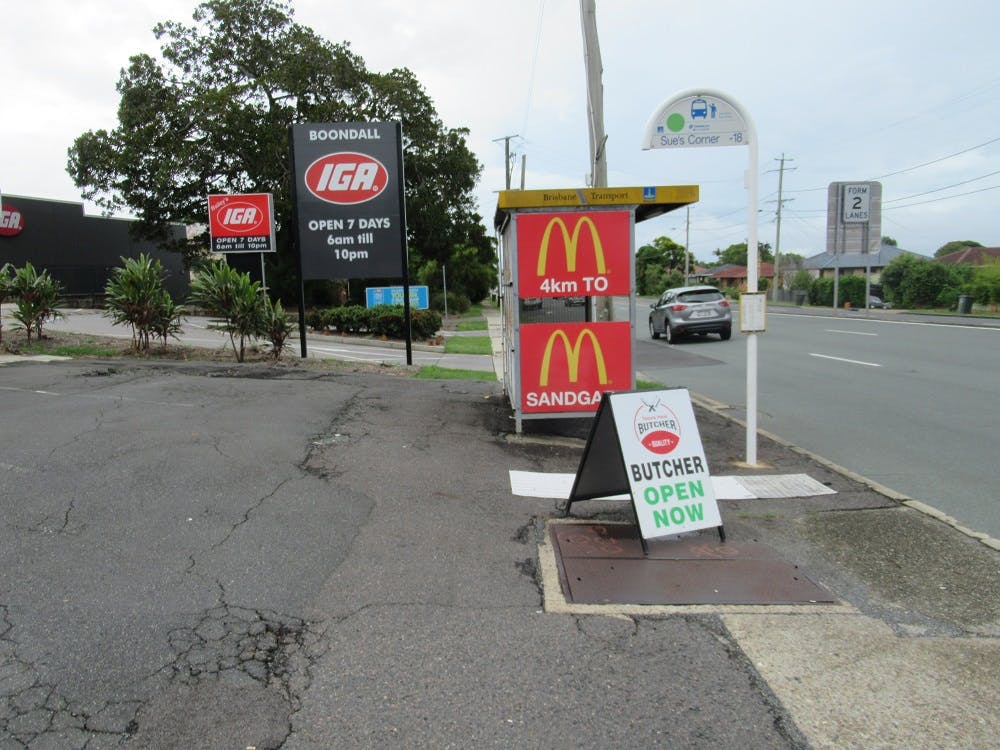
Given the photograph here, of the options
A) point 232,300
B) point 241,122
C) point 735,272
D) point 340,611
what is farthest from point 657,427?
point 735,272

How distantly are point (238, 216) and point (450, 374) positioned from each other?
28.2 feet

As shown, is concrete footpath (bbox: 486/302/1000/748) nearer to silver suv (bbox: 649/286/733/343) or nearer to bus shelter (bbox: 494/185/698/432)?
bus shelter (bbox: 494/185/698/432)

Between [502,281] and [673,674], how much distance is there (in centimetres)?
604

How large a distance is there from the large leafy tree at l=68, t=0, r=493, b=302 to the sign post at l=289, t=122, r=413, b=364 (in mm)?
18190

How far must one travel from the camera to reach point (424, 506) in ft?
18.0

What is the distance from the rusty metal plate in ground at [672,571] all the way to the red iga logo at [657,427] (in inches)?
25.2

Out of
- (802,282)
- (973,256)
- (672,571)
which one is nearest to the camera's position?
(672,571)

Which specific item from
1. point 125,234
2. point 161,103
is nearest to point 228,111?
point 161,103

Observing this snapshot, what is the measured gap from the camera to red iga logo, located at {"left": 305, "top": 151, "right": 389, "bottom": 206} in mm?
12805

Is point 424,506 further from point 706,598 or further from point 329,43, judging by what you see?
→ point 329,43

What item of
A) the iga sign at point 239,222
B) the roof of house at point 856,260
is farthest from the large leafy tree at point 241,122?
the roof of house at point 856,260

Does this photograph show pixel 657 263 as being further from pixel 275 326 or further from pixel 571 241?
pixel 571 241

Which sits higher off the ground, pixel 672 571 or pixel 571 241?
pixel 571 241

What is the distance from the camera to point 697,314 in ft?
74.9
